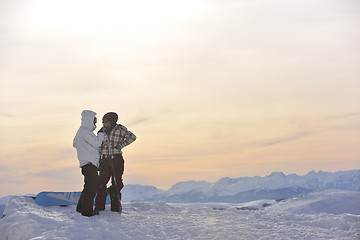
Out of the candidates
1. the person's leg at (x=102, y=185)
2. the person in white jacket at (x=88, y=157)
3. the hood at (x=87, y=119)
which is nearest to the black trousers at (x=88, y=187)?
the person in white jacket at (x=88, y=157)

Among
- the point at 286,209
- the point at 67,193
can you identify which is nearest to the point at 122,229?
the point at 67,193

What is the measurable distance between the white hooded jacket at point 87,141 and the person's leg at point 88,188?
15cm

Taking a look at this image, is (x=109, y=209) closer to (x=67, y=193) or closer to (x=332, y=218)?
(x=67, y=193)

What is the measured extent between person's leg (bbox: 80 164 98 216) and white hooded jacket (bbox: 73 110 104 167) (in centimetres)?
15

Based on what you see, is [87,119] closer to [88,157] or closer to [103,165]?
[88,157]

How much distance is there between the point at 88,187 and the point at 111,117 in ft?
6.81

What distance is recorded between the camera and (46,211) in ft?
35.8

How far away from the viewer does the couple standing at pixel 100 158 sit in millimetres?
10312

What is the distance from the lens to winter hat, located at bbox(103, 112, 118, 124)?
1134cm

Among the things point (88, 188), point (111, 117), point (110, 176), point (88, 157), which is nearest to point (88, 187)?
point (88, 188)

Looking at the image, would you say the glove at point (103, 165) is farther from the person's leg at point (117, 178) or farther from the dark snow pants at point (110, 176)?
the person's leg at point (117, 178)

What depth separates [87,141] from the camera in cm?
1028

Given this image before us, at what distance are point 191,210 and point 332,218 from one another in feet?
14.3

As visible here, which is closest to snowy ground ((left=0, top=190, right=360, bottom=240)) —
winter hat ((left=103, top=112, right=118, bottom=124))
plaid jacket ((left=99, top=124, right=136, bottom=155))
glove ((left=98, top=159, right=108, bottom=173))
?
glove ((left=98, top=159, right=108, bottom=173))
